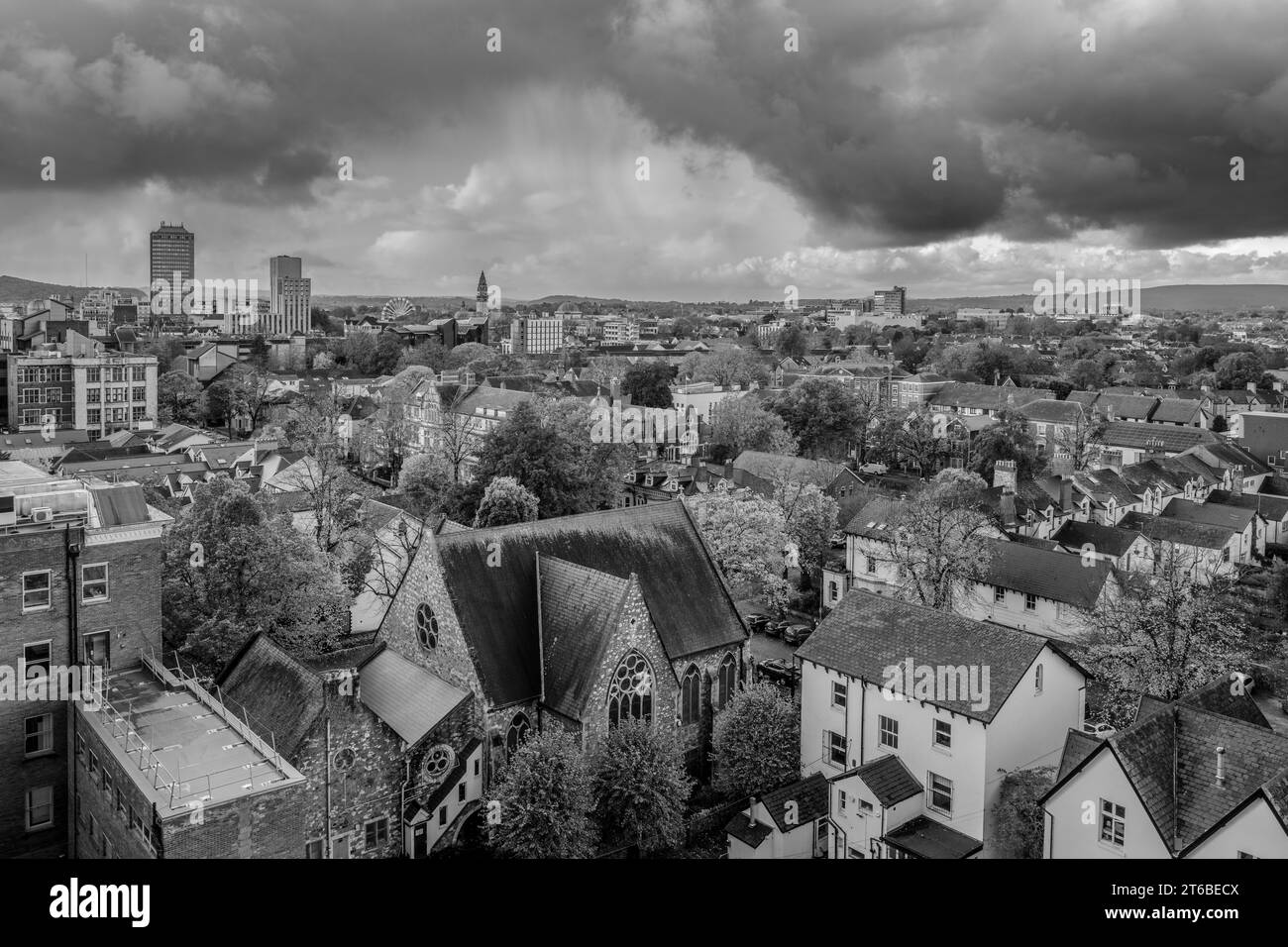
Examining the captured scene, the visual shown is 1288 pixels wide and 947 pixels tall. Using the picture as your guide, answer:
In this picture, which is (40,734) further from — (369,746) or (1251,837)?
(1251,837)

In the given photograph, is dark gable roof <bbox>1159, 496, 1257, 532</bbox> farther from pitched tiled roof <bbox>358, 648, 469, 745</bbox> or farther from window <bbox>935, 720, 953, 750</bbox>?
pitched tiled roof <bbox>358, 648, 469, 745</bbox>

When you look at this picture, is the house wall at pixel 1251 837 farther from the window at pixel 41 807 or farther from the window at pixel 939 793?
Result: the window at pixel 41 807

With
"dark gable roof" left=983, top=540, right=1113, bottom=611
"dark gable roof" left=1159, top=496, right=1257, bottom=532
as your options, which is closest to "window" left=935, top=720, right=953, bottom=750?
"dark gable roof" left=983, top=540, right=1113, bottom=611

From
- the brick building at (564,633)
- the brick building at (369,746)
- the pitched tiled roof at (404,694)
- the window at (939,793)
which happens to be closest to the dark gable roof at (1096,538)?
the brick building at (564,633)

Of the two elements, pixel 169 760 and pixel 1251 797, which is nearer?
pixel 1251 797
